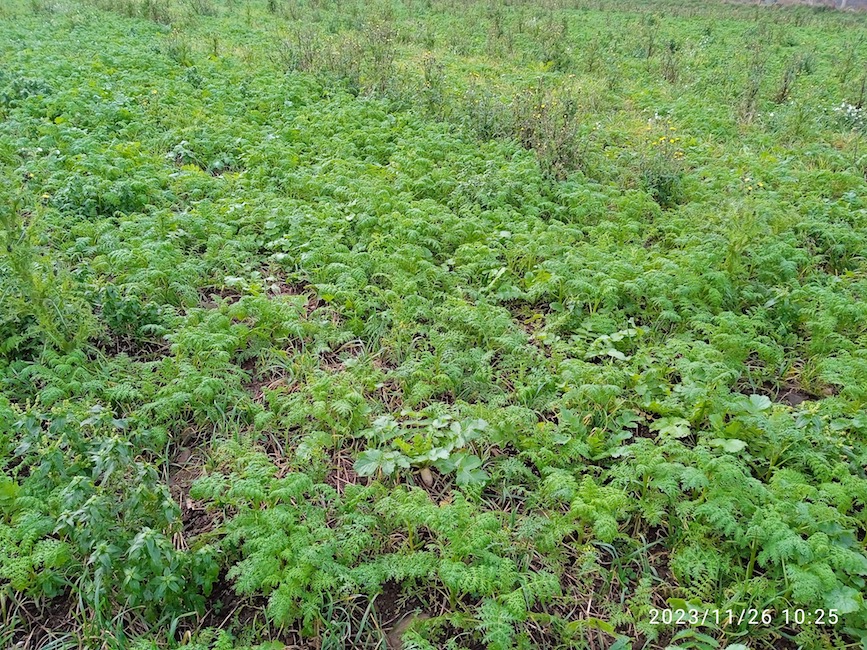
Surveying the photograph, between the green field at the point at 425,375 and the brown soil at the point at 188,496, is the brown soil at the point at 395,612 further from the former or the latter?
the brown soil at the point at 188,496

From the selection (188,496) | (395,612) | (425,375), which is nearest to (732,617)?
(395,612)

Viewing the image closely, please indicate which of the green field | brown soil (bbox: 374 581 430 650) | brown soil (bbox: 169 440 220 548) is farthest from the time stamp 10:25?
brown soil (bbox: 169 440 220 548)

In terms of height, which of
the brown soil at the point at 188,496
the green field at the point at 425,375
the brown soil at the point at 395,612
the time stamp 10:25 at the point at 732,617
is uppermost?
the green field at the point at 425,375

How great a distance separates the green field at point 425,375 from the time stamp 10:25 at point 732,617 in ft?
0.04

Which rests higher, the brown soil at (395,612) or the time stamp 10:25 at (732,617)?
the time stamp 10:25 at (732,617)

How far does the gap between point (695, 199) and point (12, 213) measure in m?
6.16

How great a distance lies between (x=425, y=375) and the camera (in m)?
3.92

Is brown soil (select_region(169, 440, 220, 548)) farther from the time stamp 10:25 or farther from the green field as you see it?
the time stamp 10:25

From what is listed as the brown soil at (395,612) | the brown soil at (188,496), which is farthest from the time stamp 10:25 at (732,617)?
the brown soil at (188,496)

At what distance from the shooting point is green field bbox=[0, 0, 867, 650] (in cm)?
271

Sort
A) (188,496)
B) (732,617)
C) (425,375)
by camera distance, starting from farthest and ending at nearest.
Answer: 1. (425,375)
2. (188,496)
3. (732,617)

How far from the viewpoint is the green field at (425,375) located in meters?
2.71

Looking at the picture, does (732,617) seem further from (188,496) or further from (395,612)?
(188,496)

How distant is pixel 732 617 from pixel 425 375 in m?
2.15
